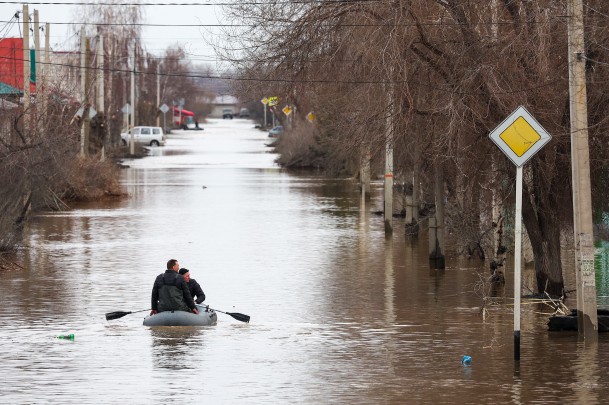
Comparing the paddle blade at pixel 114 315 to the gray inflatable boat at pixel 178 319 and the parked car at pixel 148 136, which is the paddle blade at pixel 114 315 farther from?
the parked car at pixel 148 136

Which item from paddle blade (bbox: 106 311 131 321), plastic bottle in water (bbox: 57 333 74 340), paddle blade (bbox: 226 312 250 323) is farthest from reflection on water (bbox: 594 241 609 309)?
plastic bottle in water (bbox: 57 333 74 340)

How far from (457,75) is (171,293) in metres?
5.39

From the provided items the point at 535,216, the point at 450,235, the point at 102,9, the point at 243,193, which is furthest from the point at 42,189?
the point at 102,9

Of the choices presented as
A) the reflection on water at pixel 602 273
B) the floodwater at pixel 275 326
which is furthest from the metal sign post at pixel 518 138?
the reflection on water at pixel 602 273

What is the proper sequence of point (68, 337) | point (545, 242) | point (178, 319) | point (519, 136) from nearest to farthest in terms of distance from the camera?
point (519, 136) → point (68, 337) → point (178, 319) → point (545, 242)

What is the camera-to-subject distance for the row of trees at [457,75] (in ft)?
64.5

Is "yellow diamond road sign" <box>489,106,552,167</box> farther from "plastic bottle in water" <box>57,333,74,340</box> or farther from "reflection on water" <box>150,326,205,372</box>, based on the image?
"plastic bottle in water" <box>57,333,74,340</box>

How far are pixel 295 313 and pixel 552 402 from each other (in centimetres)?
804

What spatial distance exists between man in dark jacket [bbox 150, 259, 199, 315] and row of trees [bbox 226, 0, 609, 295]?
4.36 metres

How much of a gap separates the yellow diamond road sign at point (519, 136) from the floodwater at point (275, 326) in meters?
2.56

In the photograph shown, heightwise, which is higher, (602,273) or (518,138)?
(518,138)

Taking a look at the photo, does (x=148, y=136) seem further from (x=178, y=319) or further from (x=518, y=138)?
(x=518, y=138)

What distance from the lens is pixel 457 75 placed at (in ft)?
67.4

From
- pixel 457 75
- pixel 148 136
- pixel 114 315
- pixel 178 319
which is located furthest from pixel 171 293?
pixel 148 136
